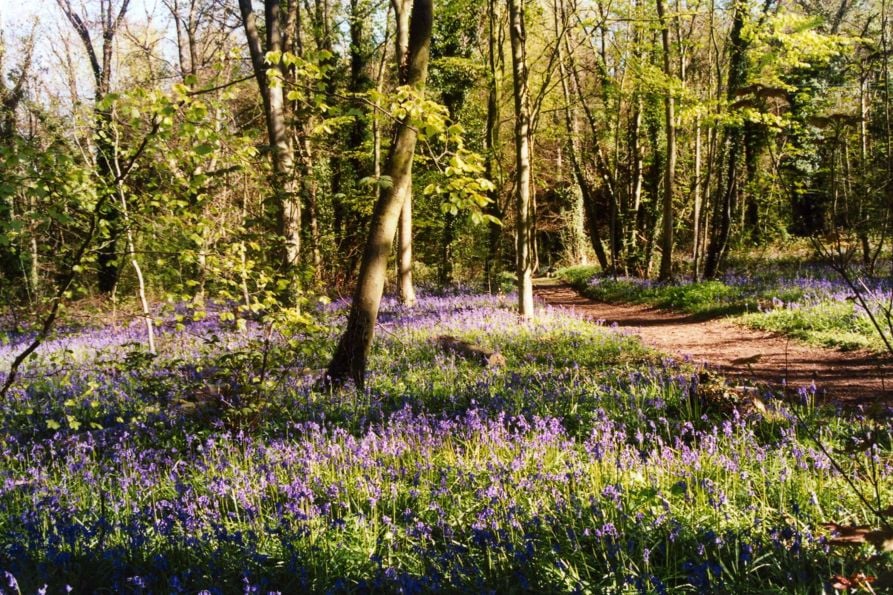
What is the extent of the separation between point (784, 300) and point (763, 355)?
19.6 feet

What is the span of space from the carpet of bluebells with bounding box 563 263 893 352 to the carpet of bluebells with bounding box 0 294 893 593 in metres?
2.94

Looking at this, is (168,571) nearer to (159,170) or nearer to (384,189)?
(159,170)

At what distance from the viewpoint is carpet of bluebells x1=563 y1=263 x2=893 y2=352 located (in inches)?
386

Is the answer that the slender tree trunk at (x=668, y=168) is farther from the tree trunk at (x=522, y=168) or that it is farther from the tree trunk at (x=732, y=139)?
the tree trunk at (x=522, y=168)

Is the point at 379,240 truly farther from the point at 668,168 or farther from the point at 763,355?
the point at 668,168

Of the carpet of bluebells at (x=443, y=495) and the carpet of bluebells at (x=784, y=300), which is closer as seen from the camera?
the carpet of bluebells at (x=443, y=495)

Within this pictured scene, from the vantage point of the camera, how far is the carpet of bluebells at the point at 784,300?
386 inches

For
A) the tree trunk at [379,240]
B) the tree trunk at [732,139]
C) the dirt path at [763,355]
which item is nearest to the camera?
the dirt path at [763,355]

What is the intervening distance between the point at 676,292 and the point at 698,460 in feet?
44.5

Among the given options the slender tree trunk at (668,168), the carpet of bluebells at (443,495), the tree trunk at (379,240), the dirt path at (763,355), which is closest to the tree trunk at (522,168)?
the dirt path at (763,355)

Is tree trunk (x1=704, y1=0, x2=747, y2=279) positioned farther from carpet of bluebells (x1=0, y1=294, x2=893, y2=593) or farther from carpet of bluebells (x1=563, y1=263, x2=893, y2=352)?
carpet of bluebells (x1=0, y1=294, x2=893, y2=593)

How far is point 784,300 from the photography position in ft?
44.4

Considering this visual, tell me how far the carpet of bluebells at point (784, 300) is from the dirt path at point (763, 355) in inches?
14.8

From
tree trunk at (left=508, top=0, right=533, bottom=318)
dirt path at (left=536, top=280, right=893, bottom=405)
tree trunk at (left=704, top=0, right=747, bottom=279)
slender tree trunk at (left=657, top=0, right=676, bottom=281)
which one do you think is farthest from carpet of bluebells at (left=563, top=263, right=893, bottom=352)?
tree trunk at (left=508, top=0, right=533, bottom=318)
